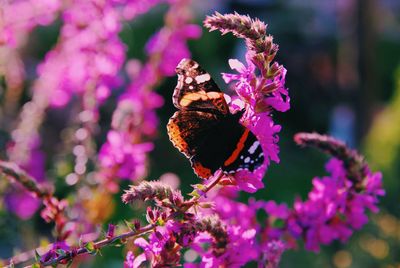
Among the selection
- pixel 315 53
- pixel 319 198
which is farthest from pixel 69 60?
pixel 315 53

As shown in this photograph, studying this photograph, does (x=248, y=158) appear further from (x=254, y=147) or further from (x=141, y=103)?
(x=141, y=103)

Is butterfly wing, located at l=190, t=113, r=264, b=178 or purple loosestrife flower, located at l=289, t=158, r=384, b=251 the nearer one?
butterfly wing, located at l=190, t=113, r=264, b=178

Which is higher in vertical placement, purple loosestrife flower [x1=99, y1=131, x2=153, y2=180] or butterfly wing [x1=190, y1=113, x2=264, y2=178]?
butterfly wing [x1=190, y1=113, x2=264, y2=178]

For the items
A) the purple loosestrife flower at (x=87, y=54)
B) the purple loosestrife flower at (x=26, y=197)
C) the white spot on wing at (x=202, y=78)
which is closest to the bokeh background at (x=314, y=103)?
the purple loosestrife flower at (x=26, y=197)

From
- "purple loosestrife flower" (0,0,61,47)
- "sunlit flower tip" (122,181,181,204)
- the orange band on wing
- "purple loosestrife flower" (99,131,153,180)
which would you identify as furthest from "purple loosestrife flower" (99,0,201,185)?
"sunlit flower tip" (122,181,181,204)

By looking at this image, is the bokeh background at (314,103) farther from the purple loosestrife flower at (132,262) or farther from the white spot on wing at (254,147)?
the white spot on wing at (254,147)

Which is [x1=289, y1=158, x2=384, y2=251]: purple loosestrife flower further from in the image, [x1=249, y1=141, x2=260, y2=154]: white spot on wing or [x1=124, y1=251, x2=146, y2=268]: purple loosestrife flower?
[x1=124, y1=251, x2=146, y2=268]: purple loosestrife flower

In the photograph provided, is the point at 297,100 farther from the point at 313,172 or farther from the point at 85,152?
the point at 85,152
